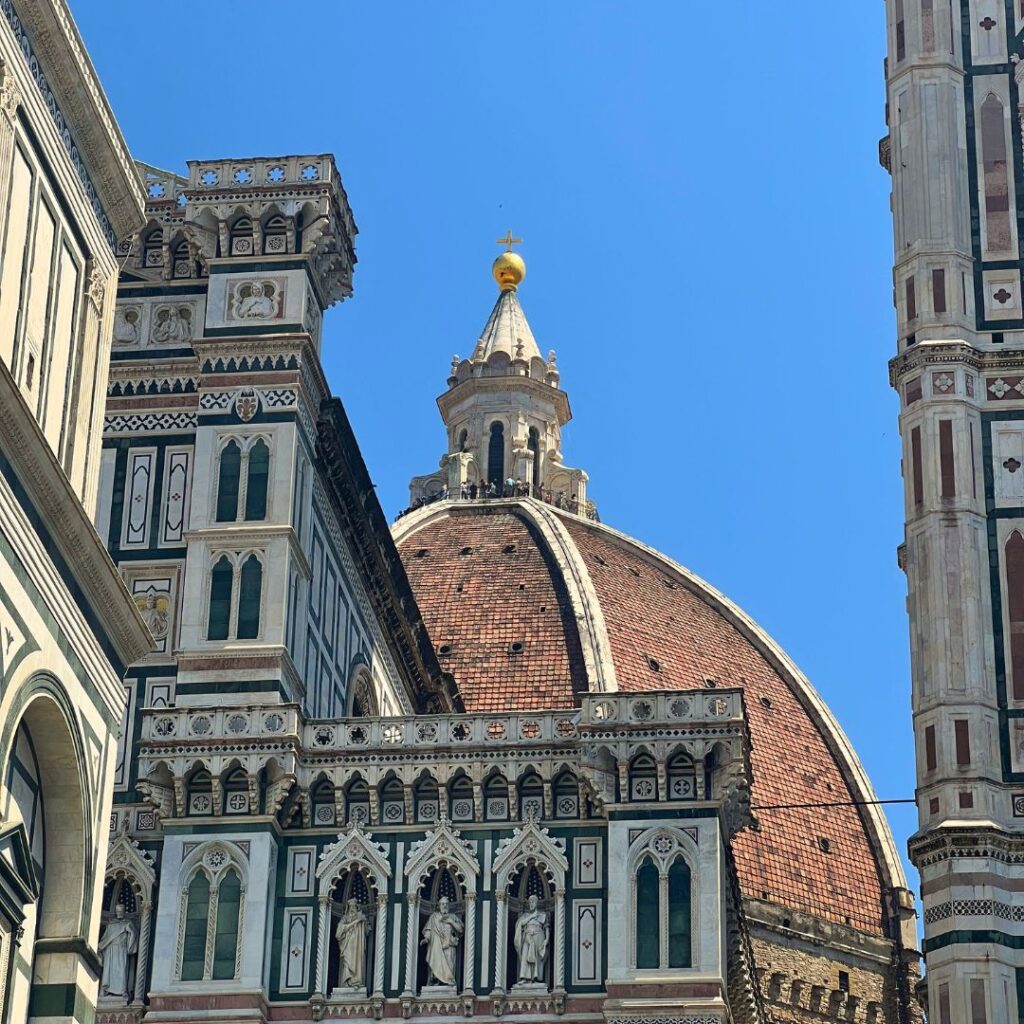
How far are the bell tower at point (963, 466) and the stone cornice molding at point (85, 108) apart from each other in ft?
38.2

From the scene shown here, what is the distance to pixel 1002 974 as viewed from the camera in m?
26.7

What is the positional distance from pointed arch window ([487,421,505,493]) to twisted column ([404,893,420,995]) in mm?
50496

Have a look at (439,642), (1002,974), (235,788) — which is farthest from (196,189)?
(439,642)

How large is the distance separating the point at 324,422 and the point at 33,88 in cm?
1530

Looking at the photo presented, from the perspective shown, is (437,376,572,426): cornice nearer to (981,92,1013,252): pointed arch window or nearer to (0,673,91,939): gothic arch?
(981,92,1013,252): pointed arch window

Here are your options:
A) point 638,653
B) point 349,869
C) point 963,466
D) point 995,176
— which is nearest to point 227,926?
point 349,869

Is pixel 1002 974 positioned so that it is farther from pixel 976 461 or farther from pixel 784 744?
pixel 784 744

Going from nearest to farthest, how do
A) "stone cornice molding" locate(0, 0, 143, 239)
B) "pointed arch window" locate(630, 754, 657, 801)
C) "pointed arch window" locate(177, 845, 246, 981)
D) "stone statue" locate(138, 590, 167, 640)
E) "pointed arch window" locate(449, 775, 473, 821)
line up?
"stone cornice molding" locate(0, 0, 143, 239) < "pointed arch window" locate(177, 845, 246, 981) < "pointed arch window" locate(630, 754, 657, 801) < "pointed arch window" locate(449, 775, 473, 821) < "stone statue" locate(138, 590, 167, 640)

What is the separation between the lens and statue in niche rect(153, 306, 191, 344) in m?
32.2

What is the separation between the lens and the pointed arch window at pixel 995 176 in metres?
30.7

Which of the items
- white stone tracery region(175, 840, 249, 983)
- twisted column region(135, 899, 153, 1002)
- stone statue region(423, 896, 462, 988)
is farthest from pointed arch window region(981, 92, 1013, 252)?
twisted column region(135, 899, 153, 1002)

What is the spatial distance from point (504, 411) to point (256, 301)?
46.7 metres

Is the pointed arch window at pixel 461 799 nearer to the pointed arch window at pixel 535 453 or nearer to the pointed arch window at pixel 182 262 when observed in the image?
the pointed arch window at pixel 182 262

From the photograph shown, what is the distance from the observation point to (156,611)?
3080cm
